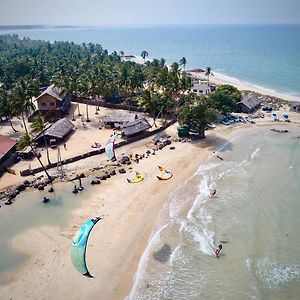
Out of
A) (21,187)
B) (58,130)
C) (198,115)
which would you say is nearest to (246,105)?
(198,115)

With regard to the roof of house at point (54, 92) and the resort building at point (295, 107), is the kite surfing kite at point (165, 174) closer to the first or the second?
the roof of house at point (54, 92)

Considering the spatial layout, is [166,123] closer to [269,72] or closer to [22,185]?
[22,185]

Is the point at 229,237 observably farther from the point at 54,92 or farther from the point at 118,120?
the point at 54,92

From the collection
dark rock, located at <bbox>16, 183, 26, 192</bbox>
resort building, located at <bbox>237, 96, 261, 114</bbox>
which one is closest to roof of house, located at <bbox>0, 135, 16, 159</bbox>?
dark rock, located at <bbox>16, 183, 26, 192</bbox>

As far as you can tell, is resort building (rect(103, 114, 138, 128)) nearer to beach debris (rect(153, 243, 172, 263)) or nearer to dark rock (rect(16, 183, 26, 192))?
dark rock (rect(16, 183, 26, 192))

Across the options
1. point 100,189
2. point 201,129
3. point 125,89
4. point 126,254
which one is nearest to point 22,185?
point 100,189

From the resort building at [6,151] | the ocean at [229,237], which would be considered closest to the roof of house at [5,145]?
the resort building at [6,151]
